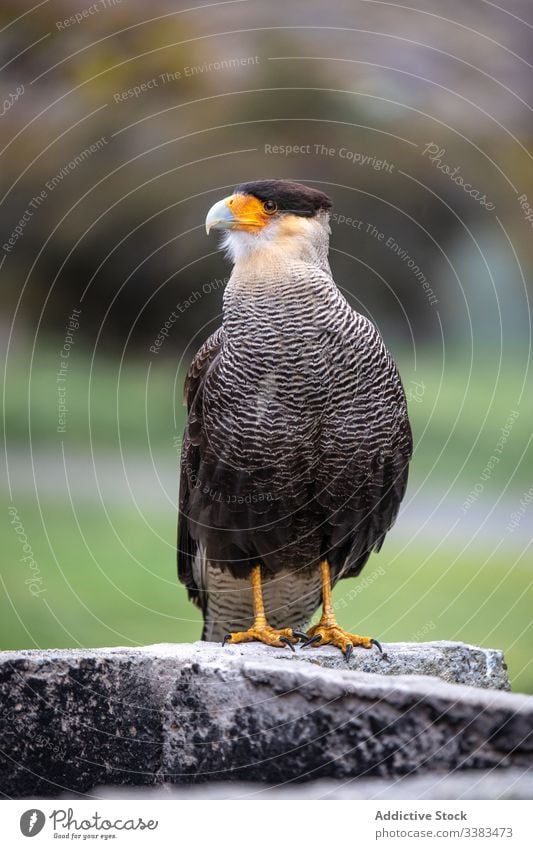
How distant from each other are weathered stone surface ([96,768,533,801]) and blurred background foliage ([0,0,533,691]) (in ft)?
3.88

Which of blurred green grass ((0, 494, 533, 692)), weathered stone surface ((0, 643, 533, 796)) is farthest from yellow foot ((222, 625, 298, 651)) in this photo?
blurred green grass ((0, 494, 533, 692))

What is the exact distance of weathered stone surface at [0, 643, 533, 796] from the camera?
338 cm

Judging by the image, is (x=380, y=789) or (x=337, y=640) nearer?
(x=380, y=789)

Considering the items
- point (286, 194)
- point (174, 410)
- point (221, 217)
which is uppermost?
point (286, 194)

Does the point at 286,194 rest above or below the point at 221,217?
above

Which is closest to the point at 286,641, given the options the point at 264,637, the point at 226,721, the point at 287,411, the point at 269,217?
the point at 264,637

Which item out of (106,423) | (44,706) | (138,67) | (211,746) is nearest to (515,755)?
(211,746)

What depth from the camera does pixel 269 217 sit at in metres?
4.09

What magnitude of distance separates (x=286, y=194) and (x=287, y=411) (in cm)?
85

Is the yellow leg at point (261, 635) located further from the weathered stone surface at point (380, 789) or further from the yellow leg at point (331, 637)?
the weathered stone surface at point (380, 789)

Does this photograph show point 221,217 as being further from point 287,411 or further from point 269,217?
point 287,411

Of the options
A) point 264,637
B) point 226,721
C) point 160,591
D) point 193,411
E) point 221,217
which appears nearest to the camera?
point 226,721

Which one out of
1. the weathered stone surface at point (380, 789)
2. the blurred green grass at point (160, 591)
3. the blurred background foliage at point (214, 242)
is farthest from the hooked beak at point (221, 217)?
the weathered stone surface at point (380, 789)

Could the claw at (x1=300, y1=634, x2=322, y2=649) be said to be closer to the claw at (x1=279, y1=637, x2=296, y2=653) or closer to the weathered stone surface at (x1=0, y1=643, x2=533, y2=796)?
the claw at (x1=279, y1=637, x2=296, y2=653)
